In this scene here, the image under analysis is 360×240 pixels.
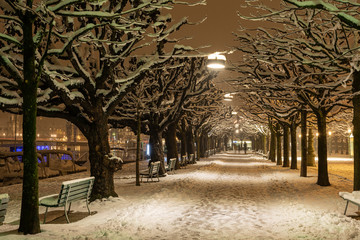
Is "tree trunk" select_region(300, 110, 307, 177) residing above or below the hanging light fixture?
below

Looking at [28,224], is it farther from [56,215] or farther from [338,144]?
[338,144]

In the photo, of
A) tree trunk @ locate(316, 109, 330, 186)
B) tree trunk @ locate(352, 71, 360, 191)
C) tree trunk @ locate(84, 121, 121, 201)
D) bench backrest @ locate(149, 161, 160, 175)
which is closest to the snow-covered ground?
tree trunk @ locate(84, 121, 121, 201)

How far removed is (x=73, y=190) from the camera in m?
9.15

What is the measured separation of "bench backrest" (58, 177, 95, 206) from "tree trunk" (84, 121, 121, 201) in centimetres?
207

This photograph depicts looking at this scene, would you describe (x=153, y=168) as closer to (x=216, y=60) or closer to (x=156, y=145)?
(x=156, y=145)

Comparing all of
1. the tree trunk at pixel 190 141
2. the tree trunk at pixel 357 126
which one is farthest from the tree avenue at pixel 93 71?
the tree trunk at pixel 190 141

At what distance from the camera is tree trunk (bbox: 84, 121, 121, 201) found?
12109 millimetres

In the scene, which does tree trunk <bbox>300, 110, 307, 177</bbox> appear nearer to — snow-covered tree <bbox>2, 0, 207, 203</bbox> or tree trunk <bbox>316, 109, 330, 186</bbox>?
tree trunk <bbox>316, 109, 330, 186</bbox>

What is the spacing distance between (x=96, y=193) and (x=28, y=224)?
525 centimetres

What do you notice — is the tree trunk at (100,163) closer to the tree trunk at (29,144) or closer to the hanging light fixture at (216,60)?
the tree trunk at (29,144)

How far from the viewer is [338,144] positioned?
73438mm

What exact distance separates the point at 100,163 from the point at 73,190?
3039 mm

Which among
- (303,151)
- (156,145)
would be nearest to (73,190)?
(156,145)

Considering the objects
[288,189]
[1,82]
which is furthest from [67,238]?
[288,189]
